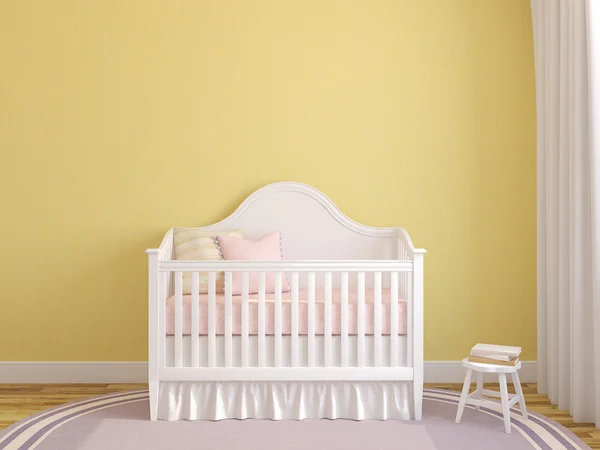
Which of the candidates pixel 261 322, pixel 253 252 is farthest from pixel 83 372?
pixel 261 322

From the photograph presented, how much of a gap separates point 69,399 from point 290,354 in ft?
3.81

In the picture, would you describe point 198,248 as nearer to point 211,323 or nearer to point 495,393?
point 211,323

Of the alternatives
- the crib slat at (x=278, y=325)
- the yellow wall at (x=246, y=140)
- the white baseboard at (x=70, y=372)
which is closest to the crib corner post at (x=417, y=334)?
the crib slat at (x=278, y=325)

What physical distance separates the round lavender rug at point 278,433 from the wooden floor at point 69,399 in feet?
0.28

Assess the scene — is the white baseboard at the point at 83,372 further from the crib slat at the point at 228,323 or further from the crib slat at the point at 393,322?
the crib slat at the point at 228,323

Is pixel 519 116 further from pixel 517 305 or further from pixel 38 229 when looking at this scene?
pixel 38 229

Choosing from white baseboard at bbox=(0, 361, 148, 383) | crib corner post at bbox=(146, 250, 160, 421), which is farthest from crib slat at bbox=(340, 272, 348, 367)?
white baseboard at bbox=(0, 361, 148, 383)

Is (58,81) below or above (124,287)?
above

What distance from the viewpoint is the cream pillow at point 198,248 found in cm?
315

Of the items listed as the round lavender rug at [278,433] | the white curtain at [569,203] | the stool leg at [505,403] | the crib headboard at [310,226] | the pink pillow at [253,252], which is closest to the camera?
the round lavender rug at [278,433]

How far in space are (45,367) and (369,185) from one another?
79.8 inches

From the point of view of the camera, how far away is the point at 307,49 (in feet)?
11.6

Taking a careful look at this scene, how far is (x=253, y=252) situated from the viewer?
319 cm

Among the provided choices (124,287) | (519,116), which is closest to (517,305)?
(519,116)
